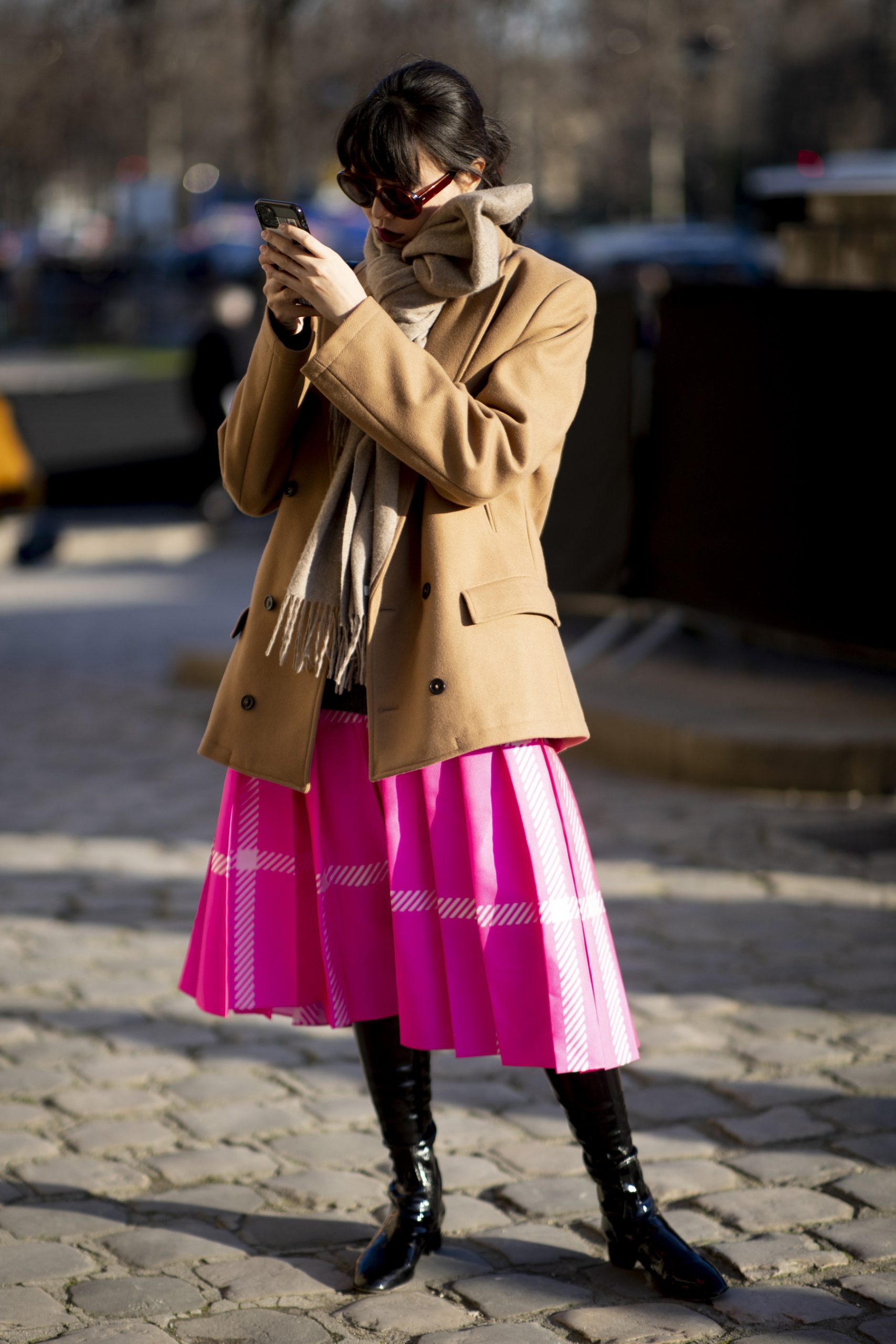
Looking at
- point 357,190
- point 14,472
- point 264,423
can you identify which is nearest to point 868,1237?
point 264,423

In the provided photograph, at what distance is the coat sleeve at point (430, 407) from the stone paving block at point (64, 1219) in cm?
150

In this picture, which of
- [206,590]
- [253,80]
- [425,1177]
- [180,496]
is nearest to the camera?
[425,1177]

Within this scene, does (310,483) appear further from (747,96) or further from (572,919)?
(747,96)

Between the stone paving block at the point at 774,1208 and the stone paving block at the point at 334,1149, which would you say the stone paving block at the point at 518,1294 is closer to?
the stone paving block at the point at 774,1208

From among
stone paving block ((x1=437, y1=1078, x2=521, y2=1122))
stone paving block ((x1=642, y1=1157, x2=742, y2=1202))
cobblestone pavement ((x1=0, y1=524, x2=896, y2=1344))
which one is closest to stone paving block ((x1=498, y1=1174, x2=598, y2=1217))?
cobblestone pavement ((x1=0, y1=524, x2=896, y2=1344))

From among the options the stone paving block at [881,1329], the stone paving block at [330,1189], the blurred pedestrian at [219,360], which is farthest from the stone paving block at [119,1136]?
the blurred pedestrian at [219,360]

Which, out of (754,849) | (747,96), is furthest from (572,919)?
(747,96)

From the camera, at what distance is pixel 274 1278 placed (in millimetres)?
2957

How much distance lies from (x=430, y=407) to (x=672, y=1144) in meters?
1.72

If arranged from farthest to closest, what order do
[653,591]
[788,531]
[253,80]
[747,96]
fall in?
[747,96] < [253,80] < [653,591] < [788,531]

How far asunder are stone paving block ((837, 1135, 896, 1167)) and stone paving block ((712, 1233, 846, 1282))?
1.26 ft

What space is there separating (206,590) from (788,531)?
516 centimetres

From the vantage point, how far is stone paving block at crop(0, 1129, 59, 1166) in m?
3.46

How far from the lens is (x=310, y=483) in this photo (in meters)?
2.89
